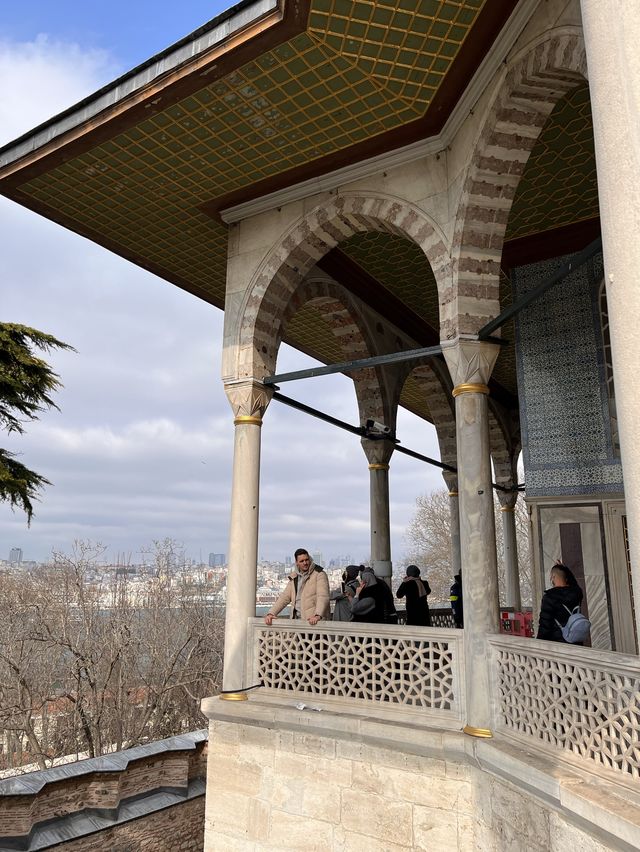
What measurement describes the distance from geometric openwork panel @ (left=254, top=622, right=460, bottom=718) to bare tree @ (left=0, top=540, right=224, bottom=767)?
1051 cm

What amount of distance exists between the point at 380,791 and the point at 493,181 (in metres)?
4.22

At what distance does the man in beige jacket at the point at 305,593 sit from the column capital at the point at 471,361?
184cm

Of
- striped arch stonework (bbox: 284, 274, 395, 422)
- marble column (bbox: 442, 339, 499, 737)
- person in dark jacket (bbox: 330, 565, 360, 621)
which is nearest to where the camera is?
marble column (bbox: 442, 339, 499, 737)

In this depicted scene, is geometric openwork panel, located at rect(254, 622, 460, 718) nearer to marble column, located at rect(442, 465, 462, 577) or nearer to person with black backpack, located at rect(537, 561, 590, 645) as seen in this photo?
person with black backpack, located at rect(537, 561, 590, 645)

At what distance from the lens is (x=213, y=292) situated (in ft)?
25.0

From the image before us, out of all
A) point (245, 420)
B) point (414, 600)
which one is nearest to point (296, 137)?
point (245, 420)

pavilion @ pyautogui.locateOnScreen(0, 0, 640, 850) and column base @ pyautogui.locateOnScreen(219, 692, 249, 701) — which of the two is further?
column base @ pyautogui.locateOnScreen(219, 692, 249, 701)

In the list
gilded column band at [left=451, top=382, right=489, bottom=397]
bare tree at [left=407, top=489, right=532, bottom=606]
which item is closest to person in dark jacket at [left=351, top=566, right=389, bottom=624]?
gilded column band at [left=451, top=382, right=489, bottom=397]

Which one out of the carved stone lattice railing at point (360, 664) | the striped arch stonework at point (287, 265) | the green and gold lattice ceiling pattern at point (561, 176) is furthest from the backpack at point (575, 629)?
the green and gold lattice ceiling pattern at point (561, 176)

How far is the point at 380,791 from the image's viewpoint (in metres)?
4.24

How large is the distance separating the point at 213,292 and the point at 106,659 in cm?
1397

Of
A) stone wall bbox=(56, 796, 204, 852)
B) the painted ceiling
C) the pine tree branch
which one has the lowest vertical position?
stone wall bbox=(56, 796, 204, 852)

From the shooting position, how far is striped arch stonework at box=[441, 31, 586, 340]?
406cm

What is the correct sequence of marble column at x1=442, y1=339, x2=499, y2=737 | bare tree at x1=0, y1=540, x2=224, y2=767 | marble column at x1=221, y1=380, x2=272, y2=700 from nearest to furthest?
marble column at x1=442, y1=339, x2=499, y2=737 → marble column at x1=221, y1=380, x2=272, y2=700 → bare tree at x1=0, y1=540, x2=224, y2=767
